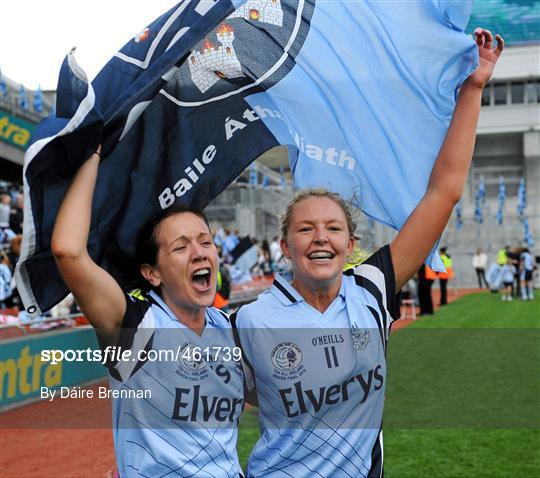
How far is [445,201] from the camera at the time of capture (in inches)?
109

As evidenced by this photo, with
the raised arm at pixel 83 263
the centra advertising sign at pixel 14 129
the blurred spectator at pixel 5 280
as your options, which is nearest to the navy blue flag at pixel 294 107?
the raised arm at pixel 83 263

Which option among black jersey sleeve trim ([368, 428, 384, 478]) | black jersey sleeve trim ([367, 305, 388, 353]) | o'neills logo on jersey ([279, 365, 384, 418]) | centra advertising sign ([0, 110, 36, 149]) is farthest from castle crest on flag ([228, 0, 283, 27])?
centra advertising sign ([0, 110, 36, 149])

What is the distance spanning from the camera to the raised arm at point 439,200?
278cm

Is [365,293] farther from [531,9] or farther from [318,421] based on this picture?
[531,9]

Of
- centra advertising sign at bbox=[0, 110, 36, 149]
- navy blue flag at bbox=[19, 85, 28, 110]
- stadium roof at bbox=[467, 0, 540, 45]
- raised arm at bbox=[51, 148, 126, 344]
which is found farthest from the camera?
navy blue flag at bbox=[19, 85, 28, 110]

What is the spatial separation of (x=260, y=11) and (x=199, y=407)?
5.78 ft

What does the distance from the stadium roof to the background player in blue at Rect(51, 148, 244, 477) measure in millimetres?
2158

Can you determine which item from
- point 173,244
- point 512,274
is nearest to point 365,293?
point 173,244

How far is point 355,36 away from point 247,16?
51 cm

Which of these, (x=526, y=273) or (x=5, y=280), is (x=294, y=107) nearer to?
(x=5, y=280)

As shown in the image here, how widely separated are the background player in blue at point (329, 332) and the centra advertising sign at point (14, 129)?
23446 millimetres

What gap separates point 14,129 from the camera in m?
24.8

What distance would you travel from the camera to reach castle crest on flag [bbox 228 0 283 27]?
3.27 meters

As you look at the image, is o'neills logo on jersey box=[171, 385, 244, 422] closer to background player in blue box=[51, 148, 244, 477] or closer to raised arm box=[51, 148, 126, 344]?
background player in blue box=[51, 148, 244, 477]
